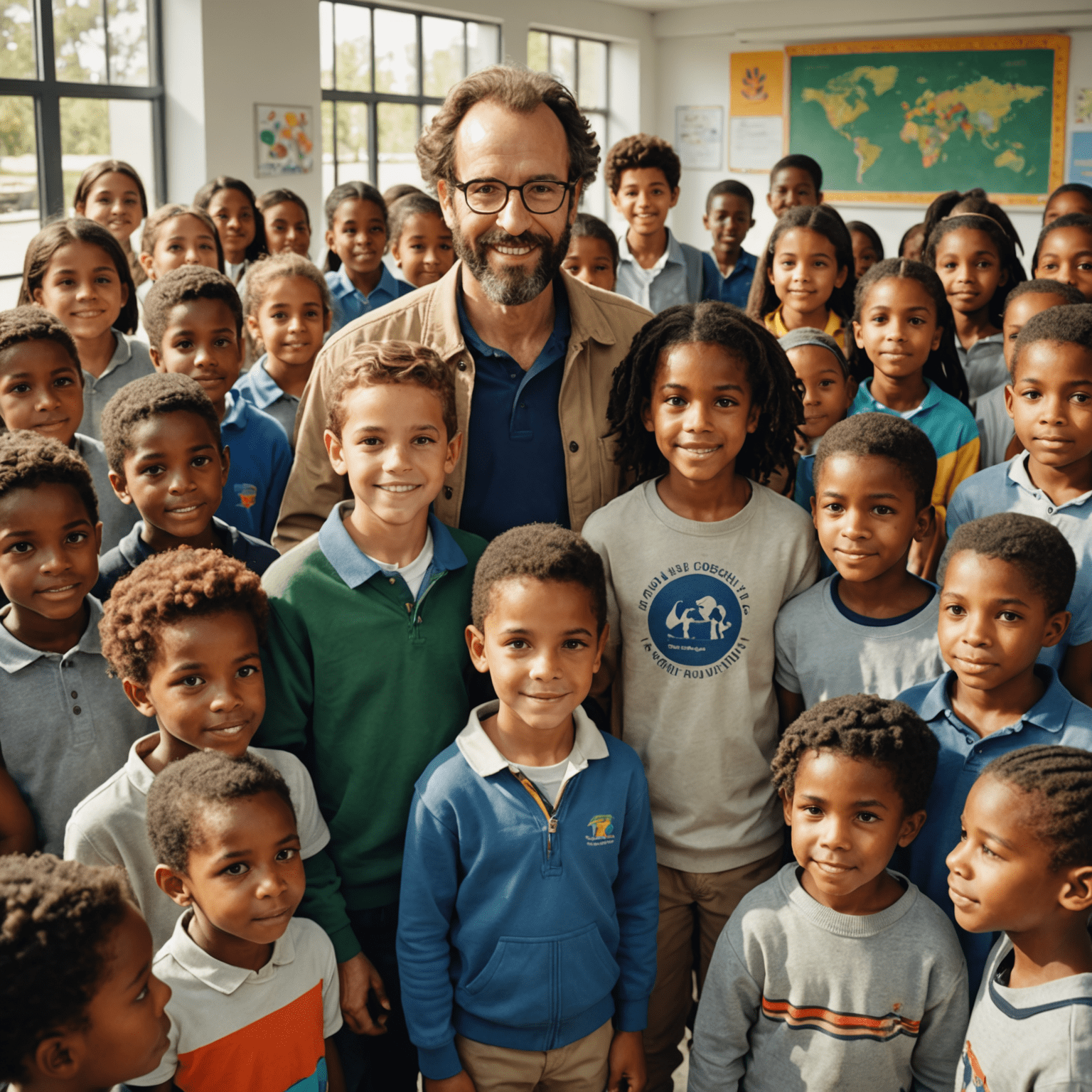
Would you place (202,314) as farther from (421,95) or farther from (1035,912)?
(421,95)

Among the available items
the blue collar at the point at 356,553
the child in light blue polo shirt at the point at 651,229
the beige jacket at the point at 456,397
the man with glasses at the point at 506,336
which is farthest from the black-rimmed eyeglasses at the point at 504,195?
the child in light blue polo shirt at the point at 651,229

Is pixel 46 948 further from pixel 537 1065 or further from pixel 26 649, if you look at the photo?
pixel 537 1065

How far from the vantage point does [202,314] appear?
272cm

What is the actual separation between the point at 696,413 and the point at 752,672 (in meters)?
0.45

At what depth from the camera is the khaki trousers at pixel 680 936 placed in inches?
74.9

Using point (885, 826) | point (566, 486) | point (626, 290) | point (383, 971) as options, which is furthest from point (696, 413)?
point (626, 290)

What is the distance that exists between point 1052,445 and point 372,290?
313cm

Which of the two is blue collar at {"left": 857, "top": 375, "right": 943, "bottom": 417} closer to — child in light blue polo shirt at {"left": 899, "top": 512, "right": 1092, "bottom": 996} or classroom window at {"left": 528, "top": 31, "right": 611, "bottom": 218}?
child in light blue polo shirt at {"left": 899, "top": 512, "right": 1092, "bottom": 996}

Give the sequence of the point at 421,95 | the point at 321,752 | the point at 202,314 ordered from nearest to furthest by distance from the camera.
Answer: the point at 321,752 < the point at 202,314 < the point at 421,95

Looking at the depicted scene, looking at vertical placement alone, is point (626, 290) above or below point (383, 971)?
above

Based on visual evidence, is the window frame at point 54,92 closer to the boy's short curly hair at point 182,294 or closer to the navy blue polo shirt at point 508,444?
the boy's short curly hair at point 182,294

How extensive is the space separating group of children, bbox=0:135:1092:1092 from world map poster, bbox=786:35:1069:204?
8.68 metres

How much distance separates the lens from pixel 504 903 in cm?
165

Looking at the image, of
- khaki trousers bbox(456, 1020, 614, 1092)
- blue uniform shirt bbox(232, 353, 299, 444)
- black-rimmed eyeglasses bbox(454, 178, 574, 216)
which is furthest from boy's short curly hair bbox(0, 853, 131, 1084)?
blue uniform shirt bbox(232, 353, 299, 444)
